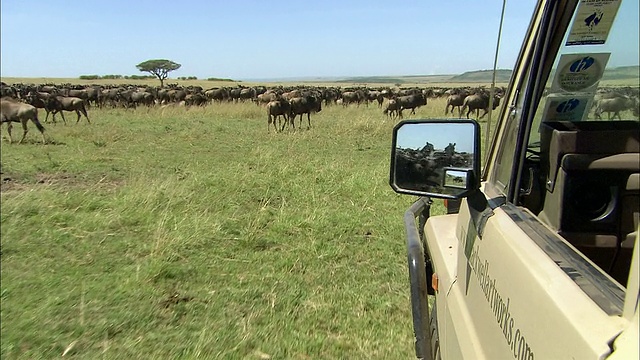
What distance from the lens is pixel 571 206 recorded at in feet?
5.06

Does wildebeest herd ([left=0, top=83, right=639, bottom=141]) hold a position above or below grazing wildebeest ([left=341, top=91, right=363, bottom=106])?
above

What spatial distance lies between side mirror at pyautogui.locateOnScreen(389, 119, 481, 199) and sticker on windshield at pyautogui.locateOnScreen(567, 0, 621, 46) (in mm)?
443

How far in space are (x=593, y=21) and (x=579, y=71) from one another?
0.56 feet

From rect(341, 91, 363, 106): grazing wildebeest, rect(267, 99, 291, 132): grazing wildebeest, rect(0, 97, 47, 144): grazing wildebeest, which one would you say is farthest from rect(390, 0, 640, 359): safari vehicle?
rect(341, 91, 363, 106): grazing wildebeest

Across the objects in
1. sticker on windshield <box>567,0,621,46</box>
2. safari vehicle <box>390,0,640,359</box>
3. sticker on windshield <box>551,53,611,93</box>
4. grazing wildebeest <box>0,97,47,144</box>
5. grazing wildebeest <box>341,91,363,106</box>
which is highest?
sticker on windshield <box>567,0,621,46</box>

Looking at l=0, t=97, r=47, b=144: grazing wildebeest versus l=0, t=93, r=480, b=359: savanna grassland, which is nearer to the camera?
l=0, t=93, r=480, b=359: savanna grassland

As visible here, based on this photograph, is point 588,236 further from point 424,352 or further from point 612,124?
point 424,352

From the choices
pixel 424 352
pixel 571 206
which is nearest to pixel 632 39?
pixel 571 206

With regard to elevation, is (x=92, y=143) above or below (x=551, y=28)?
below

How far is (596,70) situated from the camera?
5.61ft

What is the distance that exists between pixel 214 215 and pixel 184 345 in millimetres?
2905

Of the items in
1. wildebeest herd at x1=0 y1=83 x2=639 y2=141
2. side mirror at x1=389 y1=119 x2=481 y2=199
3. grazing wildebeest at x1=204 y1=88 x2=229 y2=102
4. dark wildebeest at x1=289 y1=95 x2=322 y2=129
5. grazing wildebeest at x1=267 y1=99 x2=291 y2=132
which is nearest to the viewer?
side mirror at x1=389 y1=119 x2=481 y2=199

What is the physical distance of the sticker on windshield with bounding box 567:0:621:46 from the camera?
1.61m

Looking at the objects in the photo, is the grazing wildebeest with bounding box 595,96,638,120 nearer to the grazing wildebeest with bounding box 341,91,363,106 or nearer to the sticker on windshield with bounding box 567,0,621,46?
the sticker on windshield with bounding box 567,0,621,46
